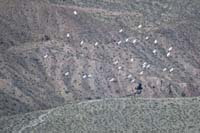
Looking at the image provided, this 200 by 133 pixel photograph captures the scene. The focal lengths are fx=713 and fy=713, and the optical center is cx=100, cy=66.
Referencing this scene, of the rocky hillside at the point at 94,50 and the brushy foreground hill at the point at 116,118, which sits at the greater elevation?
the rocky hillside at the point at 94,50

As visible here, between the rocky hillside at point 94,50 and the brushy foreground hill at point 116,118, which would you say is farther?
the rocky hillside at point 94,50

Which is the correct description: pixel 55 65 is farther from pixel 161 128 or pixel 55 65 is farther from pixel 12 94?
pixel 161 128

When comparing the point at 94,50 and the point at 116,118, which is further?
the point at 94,50

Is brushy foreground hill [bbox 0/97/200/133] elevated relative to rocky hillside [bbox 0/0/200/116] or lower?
lower

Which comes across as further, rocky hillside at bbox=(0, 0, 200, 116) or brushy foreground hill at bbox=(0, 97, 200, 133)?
rocky hillside at bbox=(0, 0, 200, 116)
